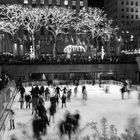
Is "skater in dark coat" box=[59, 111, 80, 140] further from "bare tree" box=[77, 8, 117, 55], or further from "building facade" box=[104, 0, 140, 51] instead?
"building facade" box=[104, 0, 140, 51]

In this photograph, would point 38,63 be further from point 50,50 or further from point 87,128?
point 87,128

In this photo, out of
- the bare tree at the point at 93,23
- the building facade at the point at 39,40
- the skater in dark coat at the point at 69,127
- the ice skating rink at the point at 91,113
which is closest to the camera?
the skater in dark coat at the point at 69,127

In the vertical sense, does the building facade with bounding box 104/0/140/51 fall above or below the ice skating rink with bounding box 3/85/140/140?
above

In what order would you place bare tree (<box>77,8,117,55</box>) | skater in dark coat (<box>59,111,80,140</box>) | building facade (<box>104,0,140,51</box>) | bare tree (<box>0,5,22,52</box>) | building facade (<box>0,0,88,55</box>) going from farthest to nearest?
building facade (<box>104,0,140,51</box>)
building facade (<box>0,0,88,55</box>)
bare tree (<box>77,8,117,55</box>)
bare tree (<box>0,5,22,52</box>)
skater in dark coat (<box>59,111,80,140</box>)

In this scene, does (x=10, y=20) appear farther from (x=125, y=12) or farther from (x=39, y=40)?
(x=125, y=12)

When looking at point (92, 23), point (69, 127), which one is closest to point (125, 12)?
point (92, 23)

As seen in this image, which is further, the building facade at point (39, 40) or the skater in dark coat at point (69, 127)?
the building facade at point (39, 40)

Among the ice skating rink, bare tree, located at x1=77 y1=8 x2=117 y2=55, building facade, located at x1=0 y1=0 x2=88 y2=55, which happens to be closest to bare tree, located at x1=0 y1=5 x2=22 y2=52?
building facade, located at x1=0 y1=0 x2=88 y2=55

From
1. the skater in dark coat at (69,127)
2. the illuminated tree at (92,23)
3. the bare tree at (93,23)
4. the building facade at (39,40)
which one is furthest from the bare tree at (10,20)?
the skater in dark coat at (69,127)

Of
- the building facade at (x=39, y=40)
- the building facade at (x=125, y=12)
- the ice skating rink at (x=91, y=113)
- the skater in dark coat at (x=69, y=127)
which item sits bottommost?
the ice skating rink at (x=91, y=113)

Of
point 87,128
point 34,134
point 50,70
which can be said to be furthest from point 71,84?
point 34,134

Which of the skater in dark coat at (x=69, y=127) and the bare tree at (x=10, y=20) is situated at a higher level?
the bare tree at (x=10, y=20)

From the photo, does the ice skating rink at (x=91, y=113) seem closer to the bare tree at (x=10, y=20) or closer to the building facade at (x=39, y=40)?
the bare tree at (x=10, y=20)

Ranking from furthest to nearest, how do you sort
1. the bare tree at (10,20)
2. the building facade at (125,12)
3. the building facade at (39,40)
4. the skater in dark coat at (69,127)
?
the building facade at (125,12)
the building facade at (39,40)
the bare tree at (10,20)
the skater in dark coat at (69,127)
